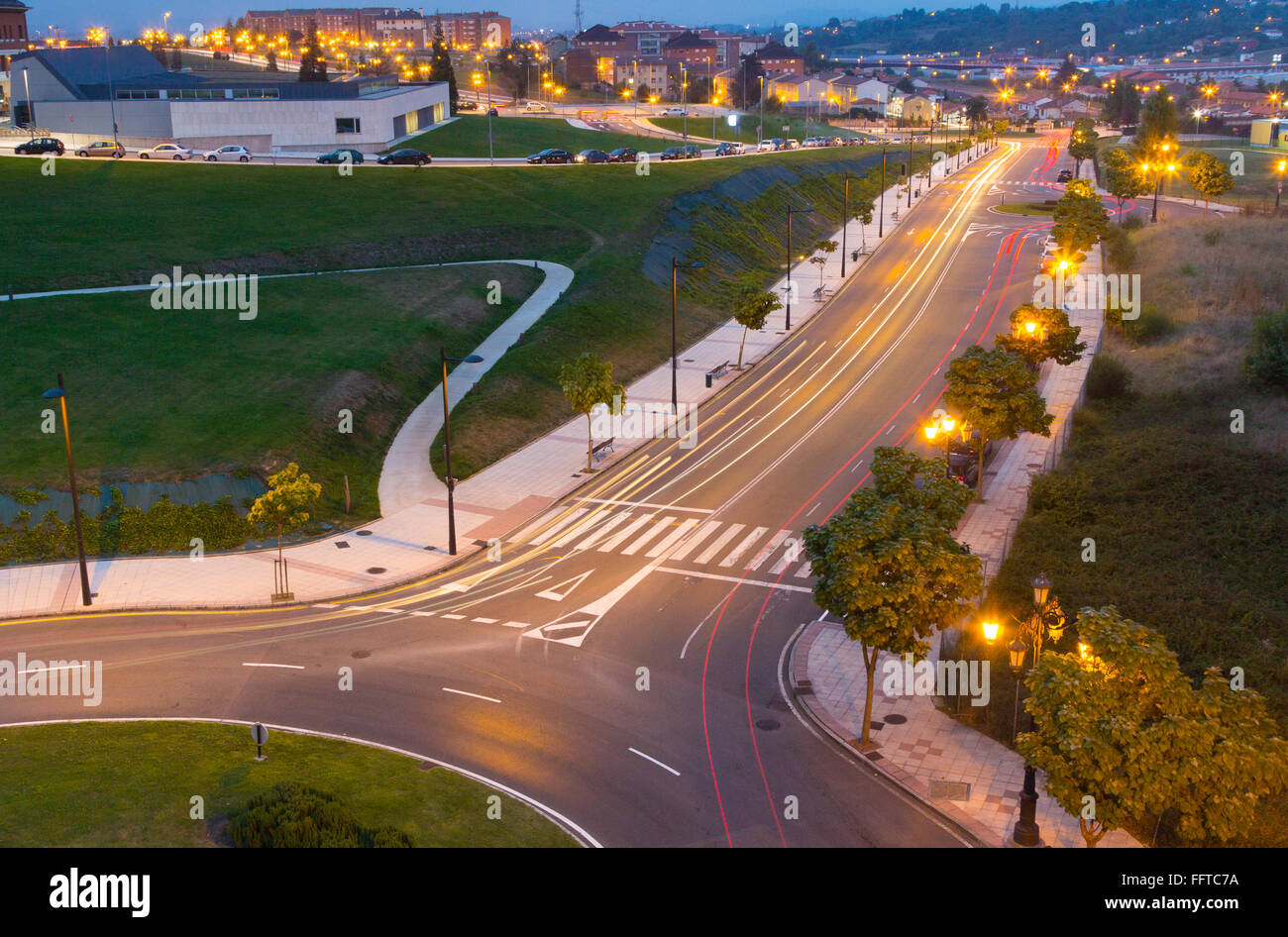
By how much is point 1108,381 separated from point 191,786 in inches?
1669

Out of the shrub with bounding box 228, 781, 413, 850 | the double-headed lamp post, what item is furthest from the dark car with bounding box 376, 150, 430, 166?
the shrub with bounding box 228, 781, 413, 850

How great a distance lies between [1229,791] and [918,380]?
132 ft

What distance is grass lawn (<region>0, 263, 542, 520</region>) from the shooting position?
39688 millimetres

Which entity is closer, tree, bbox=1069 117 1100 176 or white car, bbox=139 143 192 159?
white car, bbox=139 143 192 159

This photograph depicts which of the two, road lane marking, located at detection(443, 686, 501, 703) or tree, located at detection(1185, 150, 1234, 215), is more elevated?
tree, located at detection(1185, 150, 1234, 215)

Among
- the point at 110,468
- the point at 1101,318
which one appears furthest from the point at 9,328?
the point at 1101,318

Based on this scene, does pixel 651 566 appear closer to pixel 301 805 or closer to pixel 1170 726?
pixel 301 805

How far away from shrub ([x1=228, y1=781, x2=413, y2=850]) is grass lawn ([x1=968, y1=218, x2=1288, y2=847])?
14127 mm

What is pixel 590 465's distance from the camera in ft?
144

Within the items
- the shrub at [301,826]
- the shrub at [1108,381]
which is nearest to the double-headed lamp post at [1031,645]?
the shrub at [301,826]

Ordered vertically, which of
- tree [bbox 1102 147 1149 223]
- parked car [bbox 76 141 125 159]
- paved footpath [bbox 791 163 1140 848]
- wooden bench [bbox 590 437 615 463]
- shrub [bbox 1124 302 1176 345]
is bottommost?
paved footpath [bbox 791 163 1140 848]

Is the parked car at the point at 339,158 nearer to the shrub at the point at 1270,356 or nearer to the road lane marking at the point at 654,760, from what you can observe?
the shrub at the point at 1270,356

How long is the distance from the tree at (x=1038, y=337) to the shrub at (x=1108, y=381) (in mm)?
3081

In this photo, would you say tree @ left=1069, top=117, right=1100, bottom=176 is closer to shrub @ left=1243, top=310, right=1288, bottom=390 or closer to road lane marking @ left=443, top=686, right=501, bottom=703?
shrub @ left=1243, top=310, right=1288, bottom=390
